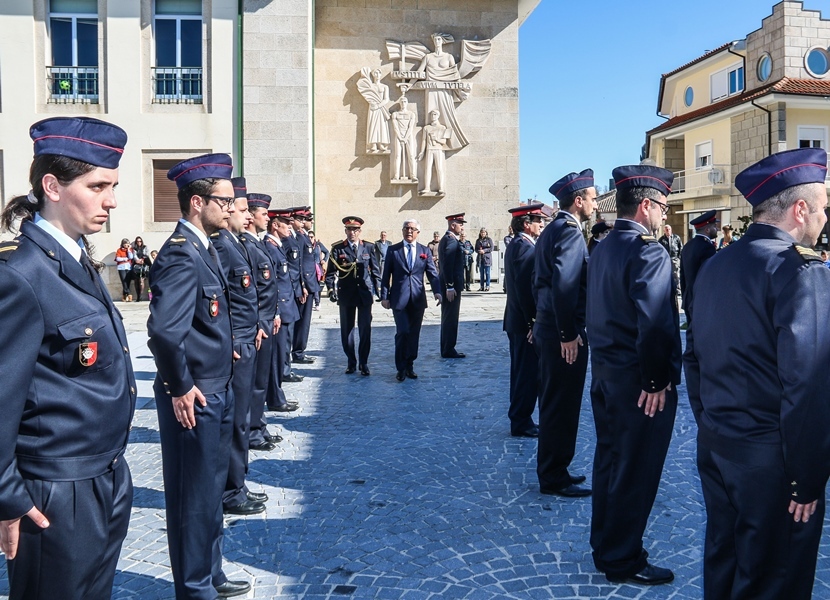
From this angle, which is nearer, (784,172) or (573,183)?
(784,172)

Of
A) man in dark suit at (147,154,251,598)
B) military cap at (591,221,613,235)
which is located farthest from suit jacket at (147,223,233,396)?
military cap at (591,221,613,235)

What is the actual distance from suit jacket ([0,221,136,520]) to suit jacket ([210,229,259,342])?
2.85 m

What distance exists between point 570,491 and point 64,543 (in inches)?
144

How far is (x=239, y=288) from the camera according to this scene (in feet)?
17.7

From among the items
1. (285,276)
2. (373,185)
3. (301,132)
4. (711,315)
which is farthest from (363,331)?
(373,185)

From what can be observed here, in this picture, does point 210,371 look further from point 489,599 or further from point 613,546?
point 613,546

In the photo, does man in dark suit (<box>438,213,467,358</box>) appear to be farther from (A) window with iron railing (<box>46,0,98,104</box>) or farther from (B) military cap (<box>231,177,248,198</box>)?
(A) window with iron railing (<box>46,0,98,104</box>)

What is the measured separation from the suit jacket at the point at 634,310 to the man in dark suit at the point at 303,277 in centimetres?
687

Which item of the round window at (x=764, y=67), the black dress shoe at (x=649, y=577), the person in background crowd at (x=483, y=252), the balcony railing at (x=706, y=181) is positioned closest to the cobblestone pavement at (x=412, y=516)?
the black dress shoe at (x=649, y=577)

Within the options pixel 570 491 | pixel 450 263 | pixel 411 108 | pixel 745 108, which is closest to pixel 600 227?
pixel 450 263

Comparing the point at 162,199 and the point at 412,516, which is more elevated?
the point at 162,199

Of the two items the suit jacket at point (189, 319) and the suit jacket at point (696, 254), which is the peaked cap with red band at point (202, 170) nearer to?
the suit jacket at point (189, 319)

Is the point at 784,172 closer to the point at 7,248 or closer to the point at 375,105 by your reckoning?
the point at 7,248

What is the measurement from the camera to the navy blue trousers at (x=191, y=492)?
3.41 m
